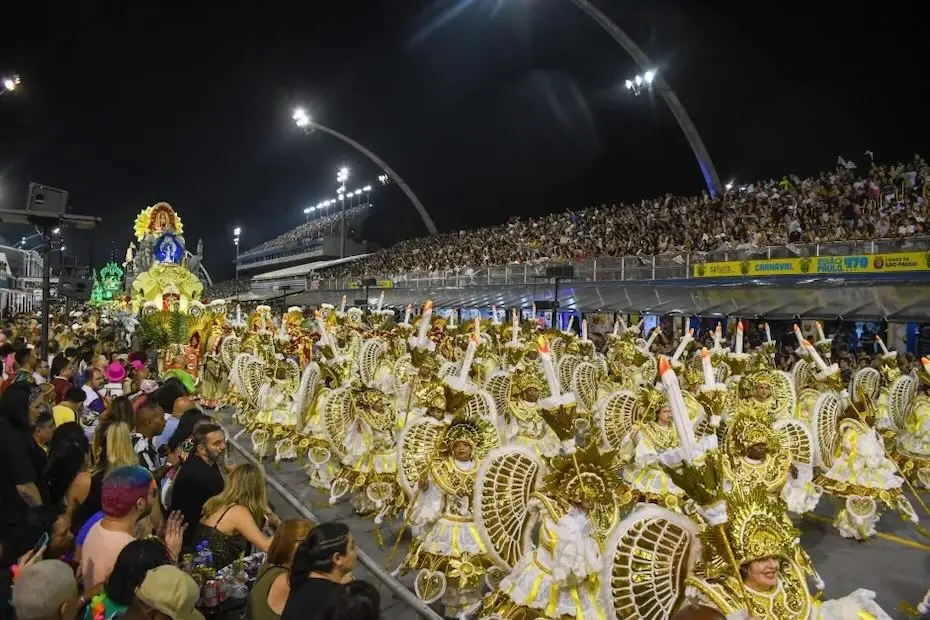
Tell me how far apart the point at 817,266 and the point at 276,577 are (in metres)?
13.6

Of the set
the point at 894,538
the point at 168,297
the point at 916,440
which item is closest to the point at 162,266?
the point at 168,297

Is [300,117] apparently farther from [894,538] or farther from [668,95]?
[894,538]

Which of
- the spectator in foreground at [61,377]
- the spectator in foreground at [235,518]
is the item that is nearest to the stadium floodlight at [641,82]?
the spectator in foreground at [61,377]

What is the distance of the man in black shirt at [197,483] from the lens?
4047 mm

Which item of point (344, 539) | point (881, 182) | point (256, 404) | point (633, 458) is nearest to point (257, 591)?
point (344, 539)

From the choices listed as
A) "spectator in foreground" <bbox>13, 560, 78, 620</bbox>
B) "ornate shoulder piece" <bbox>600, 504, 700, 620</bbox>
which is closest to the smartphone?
"spectator in foreground" <bbox>13, 560, 78, 620</bbox>

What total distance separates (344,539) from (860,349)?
47.4 feet

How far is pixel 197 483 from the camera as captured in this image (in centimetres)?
407

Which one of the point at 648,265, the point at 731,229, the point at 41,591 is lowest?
the point at 41,591

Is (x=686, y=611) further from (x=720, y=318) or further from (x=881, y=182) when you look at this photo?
(x=881, y=182)

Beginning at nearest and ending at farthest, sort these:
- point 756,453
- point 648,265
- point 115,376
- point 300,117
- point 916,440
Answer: point 756,453 → point 916,440 → point 115,376 → point 648,265 → point 300,117

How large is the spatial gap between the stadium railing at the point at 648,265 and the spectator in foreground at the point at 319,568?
12.9 metres

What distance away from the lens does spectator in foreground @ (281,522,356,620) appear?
246cm

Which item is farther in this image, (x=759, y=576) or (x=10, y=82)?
(x=10, y=82)
